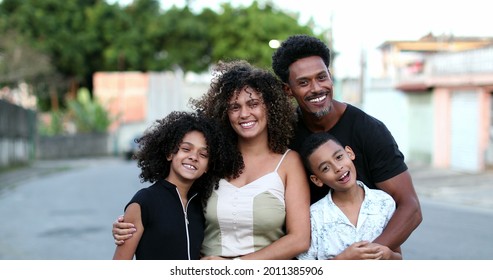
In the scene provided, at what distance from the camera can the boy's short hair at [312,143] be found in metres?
3.36

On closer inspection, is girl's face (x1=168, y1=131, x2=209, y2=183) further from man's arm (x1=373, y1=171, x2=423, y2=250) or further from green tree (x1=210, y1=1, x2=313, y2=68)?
green tree (x1=210, y1=1, x2=313, y2=68)

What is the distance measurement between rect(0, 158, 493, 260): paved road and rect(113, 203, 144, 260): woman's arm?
242 inches

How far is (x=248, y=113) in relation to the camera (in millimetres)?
3414

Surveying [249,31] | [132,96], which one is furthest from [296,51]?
[249,31]

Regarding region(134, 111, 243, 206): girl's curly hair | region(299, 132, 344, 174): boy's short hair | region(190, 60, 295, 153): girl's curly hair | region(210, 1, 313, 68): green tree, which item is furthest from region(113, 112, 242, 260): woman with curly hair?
region(210, 1, 313, 68): green tree

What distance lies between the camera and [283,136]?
3.48 meters

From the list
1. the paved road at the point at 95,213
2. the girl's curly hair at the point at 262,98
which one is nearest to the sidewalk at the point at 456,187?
the paved road at the point at 95,213

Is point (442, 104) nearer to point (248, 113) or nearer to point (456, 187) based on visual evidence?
point (456, 187)

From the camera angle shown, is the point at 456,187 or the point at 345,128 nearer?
the point at 345,128

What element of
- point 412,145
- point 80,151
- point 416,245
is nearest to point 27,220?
point 416,245

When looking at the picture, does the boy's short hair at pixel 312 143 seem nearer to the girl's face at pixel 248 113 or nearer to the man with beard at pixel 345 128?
the man with beard at pixel 345 128

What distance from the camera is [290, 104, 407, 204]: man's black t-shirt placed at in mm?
3389

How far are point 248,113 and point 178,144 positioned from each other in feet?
1.11

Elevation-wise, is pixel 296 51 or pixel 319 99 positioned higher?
pixel 296 51
